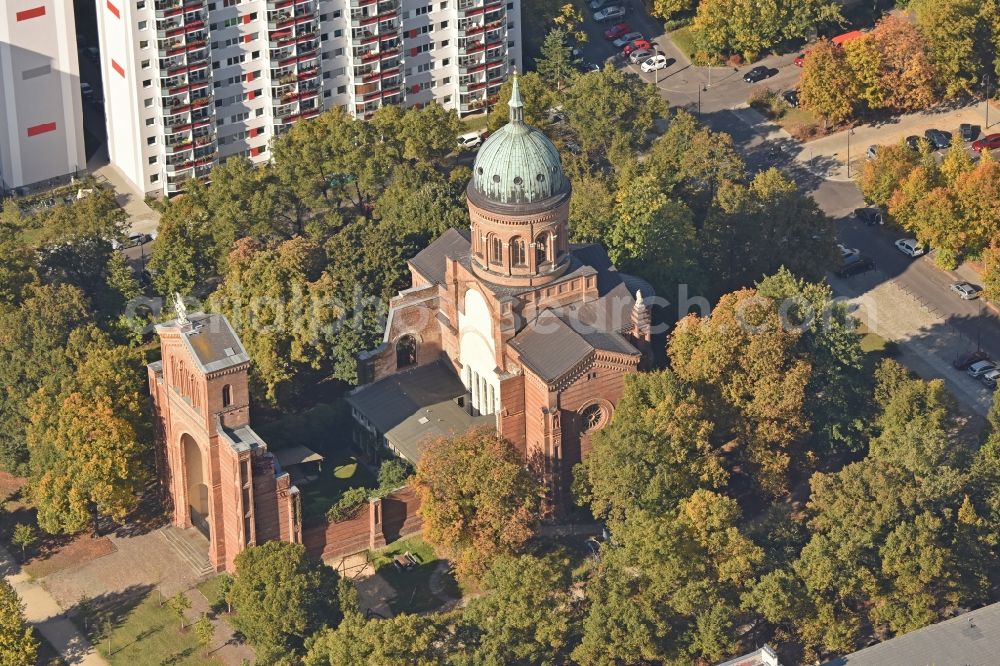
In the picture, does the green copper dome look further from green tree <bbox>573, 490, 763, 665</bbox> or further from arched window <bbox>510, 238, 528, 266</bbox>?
green tree <bbox>573, 490, 763, 665</bbox>

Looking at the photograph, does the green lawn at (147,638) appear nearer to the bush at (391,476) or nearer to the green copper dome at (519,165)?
the bush at (391,476)

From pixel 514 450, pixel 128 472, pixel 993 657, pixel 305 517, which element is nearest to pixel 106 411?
pixel 128 472

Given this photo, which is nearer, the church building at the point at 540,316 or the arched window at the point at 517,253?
the church building at the point at 540,316

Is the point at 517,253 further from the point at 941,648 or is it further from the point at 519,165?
the point at 941,648

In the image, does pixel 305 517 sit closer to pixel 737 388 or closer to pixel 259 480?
pixel 259 480

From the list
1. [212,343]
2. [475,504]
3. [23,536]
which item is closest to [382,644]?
[475,504]

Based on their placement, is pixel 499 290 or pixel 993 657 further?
pixel 499 290

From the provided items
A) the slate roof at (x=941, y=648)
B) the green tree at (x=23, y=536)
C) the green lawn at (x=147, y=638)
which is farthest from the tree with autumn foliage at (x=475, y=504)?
the green tree at (x=23, y=536)
